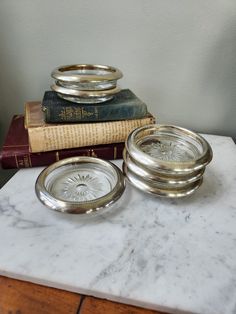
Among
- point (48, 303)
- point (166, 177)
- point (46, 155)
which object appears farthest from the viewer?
point (46, 155)

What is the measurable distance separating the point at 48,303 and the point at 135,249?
0.13 m

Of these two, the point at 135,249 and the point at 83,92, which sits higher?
the point at 83,92

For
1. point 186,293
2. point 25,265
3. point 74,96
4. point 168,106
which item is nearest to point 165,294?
point 186,293

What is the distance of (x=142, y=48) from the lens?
0.63 metres

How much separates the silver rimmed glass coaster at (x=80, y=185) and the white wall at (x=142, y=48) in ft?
1.00

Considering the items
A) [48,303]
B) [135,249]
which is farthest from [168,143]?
[48,303]

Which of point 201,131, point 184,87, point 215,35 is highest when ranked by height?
point 215,35

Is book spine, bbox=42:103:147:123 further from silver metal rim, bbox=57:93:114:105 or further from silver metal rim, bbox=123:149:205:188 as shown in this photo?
silver metal rim, bbox=123:149:205:188

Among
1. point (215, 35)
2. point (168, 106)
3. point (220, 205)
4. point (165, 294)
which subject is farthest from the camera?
point (168, 106)

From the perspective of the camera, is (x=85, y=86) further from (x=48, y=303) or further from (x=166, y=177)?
(x=48, y=303)

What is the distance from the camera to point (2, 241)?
361mm

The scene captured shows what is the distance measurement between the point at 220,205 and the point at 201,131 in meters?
0.34

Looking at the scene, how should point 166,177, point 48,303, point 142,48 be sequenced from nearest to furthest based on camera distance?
point 48,303, point 166,177, point 142,48

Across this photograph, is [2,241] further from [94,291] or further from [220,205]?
[220,205]
